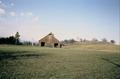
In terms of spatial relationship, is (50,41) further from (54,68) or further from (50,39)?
(54,68)

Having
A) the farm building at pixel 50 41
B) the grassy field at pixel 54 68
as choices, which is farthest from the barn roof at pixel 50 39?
the grassy field at pixel 54 68

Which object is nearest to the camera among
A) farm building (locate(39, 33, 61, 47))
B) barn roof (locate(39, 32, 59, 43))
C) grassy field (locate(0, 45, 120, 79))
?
grassy field (locate(0, 45, 120, 79))

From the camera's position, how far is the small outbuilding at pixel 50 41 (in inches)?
3012

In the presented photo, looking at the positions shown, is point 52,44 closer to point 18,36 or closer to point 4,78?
point 18,36

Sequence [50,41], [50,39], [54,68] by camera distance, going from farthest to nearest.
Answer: [50,39] → [50,41] → [54,68]

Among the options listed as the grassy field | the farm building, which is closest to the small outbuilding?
the farm building

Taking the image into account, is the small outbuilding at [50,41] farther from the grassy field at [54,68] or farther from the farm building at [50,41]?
the grassy field at [54,68]

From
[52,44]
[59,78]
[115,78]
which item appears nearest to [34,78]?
[59,78]

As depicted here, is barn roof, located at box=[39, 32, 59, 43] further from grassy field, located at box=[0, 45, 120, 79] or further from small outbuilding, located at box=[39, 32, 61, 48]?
grassy field, located at box=[0, 45, 120, 79]

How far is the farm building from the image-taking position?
251 feet

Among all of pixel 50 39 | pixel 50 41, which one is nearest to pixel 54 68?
pixel 50 41

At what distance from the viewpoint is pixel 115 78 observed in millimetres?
8438

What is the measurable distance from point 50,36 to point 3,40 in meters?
19.5

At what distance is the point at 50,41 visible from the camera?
7706cm
